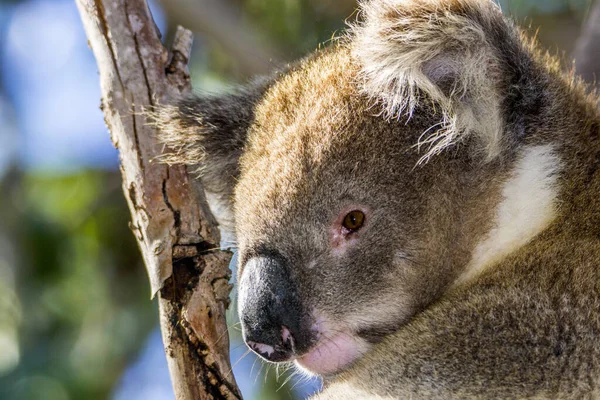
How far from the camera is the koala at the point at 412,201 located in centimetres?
229

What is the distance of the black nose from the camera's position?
238 cm

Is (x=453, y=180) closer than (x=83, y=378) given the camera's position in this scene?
Yes

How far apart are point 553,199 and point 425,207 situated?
1.37 ft

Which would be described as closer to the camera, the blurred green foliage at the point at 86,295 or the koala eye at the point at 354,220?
the koala eye at the point at 354,220

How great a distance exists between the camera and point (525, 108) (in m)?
2.44

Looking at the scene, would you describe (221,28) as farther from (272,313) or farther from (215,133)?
(272,313)

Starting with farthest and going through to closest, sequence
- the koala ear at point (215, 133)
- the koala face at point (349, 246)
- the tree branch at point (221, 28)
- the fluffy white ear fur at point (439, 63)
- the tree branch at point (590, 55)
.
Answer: the tree branch at point (221, 28)
the tree branch at point (590, 55)
the koala ear at point (215, 133)
the koala face at point (349, 246)
the fluffy white ear fur at point (439, 63)

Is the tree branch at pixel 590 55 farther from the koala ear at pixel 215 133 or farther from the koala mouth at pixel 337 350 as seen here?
Result: the koala mouth at pixel 337 350

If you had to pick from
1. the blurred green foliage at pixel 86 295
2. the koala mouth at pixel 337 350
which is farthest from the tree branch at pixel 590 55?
the blurred green foliage at pixel 86 295

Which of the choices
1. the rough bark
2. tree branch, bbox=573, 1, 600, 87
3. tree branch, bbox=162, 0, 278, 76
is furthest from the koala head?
tree branch, bbox=162, 0, 278, 76

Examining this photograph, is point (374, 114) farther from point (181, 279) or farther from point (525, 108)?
point (181, 279)

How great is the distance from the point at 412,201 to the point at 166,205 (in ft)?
2.84

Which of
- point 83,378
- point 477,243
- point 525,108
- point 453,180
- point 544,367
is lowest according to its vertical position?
point 544,367

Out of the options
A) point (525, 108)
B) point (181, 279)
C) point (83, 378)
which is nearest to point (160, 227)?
→ point (181, 279)
